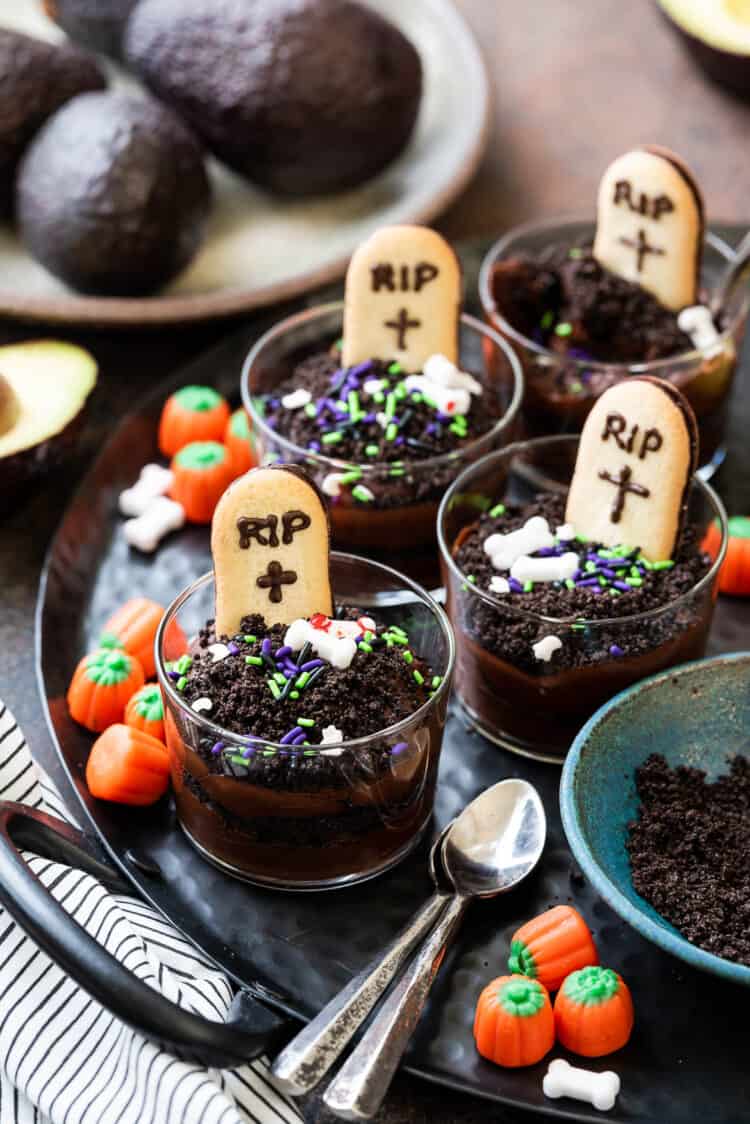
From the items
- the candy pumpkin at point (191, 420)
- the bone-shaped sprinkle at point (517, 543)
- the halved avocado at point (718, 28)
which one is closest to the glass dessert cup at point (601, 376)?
the bone-shaped sprinkle at point (517, 543)

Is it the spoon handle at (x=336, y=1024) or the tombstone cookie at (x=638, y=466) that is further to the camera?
the tombstone cookie at (x=638, y=466)

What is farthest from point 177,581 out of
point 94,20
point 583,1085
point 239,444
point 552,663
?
point 94,20

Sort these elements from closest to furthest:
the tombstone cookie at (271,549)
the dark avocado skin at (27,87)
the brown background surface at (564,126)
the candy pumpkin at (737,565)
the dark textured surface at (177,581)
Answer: the dark textured surface at (177,581)
the tombstone cookie at (271,549)
the candy pumpkin at (737,565)
the dark avocado skin at (27,87)
the brown background surface at (564,126)

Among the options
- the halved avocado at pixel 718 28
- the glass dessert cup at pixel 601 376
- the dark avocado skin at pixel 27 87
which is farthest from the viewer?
the halved avocado at pixel 718 28

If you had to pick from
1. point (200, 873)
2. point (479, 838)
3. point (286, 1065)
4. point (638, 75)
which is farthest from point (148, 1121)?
point (638, 75)

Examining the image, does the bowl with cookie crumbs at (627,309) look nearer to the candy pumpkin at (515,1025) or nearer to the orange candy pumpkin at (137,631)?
the orange candy pumpkin at (137,631)

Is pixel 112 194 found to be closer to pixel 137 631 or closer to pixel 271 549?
pixel 137 631

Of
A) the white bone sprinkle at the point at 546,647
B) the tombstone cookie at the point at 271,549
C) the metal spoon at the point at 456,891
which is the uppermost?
the tombstone cookie at the point at 271,549
